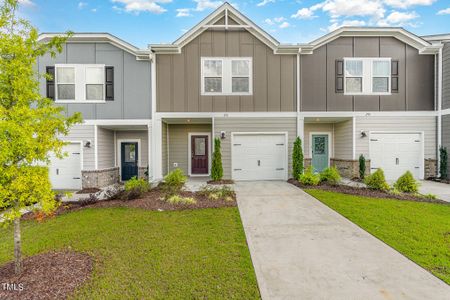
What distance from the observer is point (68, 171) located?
911 cm

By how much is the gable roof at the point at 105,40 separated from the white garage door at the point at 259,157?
5198 millimetres

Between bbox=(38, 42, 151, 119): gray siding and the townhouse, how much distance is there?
0.14 ft

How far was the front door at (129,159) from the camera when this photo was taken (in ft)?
35.0

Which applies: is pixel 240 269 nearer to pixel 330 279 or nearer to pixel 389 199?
pixel 330 279

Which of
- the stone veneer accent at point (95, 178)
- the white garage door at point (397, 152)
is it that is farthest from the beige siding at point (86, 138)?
the white garage door at point (397, 152)

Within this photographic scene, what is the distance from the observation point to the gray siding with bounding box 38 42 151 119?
29.3 feet

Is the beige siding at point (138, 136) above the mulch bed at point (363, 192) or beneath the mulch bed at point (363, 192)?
above

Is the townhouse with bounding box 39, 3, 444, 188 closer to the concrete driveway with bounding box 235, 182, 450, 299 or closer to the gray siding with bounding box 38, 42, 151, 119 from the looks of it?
the gray siding with bounding box 38, 42, 151, 119

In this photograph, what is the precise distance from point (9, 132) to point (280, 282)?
374 centimetres

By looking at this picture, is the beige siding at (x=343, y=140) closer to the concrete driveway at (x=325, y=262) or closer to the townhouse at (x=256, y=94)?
the townhouse at (x=256, y=94)

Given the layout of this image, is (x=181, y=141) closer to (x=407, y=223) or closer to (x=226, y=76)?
(x=226, y=76)

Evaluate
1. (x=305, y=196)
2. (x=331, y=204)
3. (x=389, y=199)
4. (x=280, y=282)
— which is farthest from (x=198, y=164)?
(x=280, y=282)

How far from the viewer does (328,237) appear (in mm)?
4113

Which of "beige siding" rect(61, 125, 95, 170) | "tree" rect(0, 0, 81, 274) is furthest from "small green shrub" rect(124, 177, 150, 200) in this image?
"tree" rect(0, 0, 81, 274)
